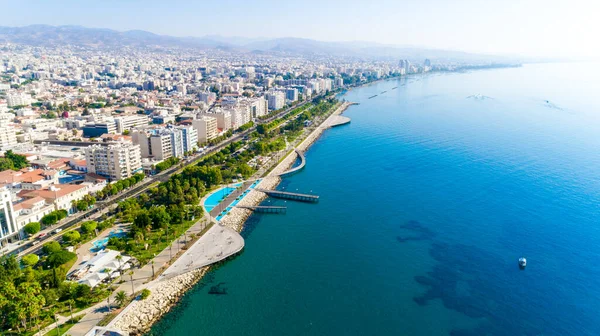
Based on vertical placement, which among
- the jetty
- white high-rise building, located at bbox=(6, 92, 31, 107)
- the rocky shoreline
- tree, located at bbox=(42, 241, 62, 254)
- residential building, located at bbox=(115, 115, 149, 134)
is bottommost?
the rocky shoreline

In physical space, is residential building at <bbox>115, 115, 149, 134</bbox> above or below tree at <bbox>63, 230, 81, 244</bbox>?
above

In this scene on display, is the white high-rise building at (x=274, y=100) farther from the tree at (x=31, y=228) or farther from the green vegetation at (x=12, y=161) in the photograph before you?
the tree at (x=31, y=228)

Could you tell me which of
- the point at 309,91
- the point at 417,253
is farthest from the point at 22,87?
the point at 417,253

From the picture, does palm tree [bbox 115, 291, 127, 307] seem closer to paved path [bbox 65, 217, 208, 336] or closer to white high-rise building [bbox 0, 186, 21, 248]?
paved path [bbox 65, 217, 208, 336]

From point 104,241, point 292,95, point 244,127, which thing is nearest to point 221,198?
point 104,241

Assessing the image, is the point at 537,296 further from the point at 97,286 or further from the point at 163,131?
the point at 163,131

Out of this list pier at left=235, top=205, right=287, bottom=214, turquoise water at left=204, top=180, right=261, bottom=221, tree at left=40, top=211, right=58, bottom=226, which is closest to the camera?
tree at left=40, top=211, right=58, bottom=226

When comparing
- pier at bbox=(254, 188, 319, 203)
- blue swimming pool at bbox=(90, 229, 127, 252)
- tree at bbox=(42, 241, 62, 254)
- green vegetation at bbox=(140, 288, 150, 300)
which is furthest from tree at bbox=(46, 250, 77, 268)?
pier at bbox=(254, 188, 319, 203)
